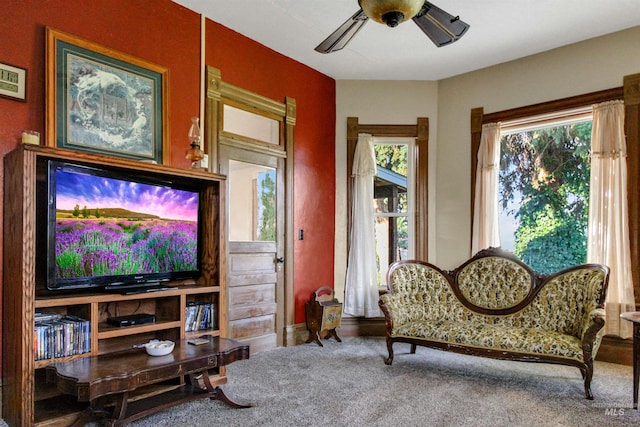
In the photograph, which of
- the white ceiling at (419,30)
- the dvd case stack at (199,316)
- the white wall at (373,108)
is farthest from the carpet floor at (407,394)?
the white ceiling at (419,30)

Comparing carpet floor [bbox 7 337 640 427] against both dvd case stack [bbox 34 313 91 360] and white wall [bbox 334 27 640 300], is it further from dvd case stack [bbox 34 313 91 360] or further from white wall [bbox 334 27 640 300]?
white wall [bbox 334 27 640 300]

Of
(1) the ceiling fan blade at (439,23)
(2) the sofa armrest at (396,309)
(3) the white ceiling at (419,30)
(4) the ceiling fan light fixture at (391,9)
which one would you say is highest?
(3) the white ceiling at (419,30)

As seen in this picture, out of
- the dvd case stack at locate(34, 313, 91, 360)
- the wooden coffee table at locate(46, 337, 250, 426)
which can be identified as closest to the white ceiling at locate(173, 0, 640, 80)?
the dvd case stack at locate(34, 313, 91, 360)

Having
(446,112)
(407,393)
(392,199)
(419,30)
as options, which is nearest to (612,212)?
(446,112)

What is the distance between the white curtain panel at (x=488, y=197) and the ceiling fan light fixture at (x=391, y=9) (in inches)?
121

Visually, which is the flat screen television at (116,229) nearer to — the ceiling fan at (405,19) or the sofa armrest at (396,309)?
the ceiling fan at (405,19)

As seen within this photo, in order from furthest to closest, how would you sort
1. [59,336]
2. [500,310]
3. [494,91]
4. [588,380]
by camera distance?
[494,91]
[500,310]
[588,380]
[59,336]

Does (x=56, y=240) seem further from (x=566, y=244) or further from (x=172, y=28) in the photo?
(x=566, y=244)

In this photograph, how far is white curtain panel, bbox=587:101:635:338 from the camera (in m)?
3.97

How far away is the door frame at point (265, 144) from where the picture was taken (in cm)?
397

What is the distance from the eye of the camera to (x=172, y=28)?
3666mm

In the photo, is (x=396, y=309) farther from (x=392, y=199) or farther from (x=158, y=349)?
(x=158, y=349)

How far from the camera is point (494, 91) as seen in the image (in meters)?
4.98

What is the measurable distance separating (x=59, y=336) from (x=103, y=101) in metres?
1.60
